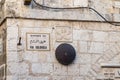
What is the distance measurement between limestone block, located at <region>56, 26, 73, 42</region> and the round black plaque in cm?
14

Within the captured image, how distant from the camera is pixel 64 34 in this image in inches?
336

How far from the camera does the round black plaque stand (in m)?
8.38

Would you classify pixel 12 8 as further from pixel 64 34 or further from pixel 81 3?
pixel 81 3

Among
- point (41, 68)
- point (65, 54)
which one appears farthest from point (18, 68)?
point (65, 54)

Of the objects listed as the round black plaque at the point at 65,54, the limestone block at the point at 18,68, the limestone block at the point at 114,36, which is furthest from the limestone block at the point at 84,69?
the limestone block at the point at 18,68

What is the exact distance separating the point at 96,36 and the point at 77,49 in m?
0.51

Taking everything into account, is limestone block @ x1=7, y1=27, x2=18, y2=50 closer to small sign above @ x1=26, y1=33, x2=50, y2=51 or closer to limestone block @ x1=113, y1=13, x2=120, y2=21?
small sign above @ x1=26, y1=33, x2=50, y2=51

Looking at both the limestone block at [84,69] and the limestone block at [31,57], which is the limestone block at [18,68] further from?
the limestone block at [84,69]

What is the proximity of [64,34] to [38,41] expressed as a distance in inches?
22.6

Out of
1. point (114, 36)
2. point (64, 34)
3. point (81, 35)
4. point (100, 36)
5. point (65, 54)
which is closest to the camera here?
point (65, 54)

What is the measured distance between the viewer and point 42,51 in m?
8.35

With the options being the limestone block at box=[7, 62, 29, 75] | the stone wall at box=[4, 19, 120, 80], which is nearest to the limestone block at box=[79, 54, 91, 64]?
the stone wall at box=[4, 19, 120, 80]

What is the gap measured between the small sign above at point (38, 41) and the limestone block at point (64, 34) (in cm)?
24

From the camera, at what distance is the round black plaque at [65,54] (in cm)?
838
